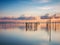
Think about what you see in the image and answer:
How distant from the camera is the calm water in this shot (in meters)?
1.60

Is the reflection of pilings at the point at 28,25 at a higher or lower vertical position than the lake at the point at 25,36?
higher

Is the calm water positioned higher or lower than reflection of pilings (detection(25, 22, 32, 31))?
lower

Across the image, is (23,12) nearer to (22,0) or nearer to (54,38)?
(22,0)

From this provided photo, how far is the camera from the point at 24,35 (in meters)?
1.63

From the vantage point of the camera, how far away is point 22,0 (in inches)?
64.2

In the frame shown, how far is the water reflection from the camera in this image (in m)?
1.60

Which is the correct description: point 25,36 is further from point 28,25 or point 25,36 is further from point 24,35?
point 28,25

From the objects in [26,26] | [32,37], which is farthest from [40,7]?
[32,37]

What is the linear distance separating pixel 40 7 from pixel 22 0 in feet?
0.92

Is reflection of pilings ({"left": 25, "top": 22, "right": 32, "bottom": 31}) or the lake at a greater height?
reflection of pilings ({"left": 25, "top": 22, "right": 32, "bottom": 31})

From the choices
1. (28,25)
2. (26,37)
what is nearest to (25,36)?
(26,37)

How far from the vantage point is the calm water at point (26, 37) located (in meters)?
1.60

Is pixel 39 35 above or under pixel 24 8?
under

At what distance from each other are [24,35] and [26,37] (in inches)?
1.6
